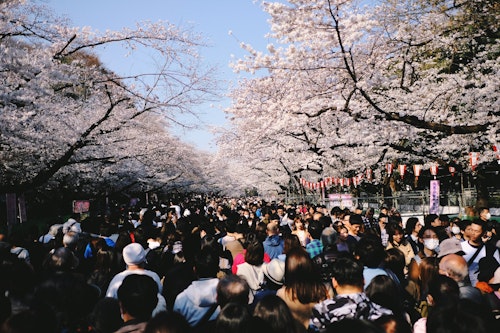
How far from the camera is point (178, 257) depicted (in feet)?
18.3

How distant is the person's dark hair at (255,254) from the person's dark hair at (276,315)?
1869 millimetres

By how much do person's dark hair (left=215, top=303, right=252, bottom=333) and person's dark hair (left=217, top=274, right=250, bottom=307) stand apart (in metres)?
0.70

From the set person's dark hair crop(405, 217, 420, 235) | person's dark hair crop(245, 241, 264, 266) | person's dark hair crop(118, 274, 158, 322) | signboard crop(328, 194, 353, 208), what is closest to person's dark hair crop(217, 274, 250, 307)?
person's dark hair crop(118, 274, 158, 322)

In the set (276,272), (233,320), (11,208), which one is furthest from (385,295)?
(11,208)

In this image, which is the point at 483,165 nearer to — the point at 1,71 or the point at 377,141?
the point at 377,141

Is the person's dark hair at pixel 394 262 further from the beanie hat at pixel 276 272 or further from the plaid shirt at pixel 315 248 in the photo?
the plaid shirt at pixel 315 248

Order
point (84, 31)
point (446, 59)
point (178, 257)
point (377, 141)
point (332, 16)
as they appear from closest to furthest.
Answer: point (178, 257), point (332, 16), point (84, 31), point (446, 59), point (377, 141)

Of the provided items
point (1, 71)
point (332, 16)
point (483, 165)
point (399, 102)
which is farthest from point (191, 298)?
point (483, 165)

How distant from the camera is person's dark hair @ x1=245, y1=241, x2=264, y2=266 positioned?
15.2ft

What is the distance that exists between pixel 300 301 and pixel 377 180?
26115mm

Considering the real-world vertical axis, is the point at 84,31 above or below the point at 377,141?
above

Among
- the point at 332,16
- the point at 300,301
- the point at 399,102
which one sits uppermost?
the point at 332,16

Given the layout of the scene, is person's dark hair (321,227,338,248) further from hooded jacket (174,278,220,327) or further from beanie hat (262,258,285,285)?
hooded jacket (174,278,220,327)

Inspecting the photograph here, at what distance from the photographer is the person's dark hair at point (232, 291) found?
332 centimetres
